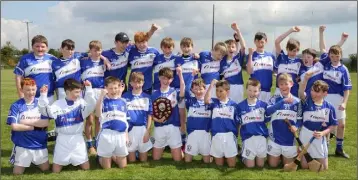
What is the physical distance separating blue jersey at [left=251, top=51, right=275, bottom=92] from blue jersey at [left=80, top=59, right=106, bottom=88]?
2873 mm

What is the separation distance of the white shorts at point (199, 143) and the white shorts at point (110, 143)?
115cm

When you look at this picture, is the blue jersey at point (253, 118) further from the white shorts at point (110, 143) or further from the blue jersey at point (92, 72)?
the blue jersey at point (92, 72)

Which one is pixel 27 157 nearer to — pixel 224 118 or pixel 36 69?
pixel 36 69

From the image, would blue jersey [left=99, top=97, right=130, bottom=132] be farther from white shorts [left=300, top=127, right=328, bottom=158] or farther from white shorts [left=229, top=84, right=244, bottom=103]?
white shorts [left=300, top=127, right=328, bottom=158]

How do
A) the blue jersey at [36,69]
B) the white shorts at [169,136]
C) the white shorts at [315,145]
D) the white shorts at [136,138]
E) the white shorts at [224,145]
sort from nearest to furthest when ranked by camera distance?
the white shorts at [315,145] < the white shorts at [224,145] < the white shorts at [136,138] < the white shorts at [169,136] < the blue jersey at [36,69]

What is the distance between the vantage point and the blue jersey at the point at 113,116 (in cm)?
614

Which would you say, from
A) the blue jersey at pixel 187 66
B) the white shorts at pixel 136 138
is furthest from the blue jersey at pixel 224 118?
the white shorts at pixel 136 138

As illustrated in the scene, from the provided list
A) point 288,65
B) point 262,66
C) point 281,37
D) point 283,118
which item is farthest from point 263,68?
point 283,118

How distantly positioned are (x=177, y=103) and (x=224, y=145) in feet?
3.83

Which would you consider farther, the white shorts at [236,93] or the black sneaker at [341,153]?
the white shorts at [236,93]

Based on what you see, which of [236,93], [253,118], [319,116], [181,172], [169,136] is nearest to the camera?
[181,172]

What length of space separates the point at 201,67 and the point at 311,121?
2.27 meters

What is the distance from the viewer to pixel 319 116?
6.16 m

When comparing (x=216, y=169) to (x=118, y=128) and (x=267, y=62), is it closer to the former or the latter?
(x=118, y=128)
